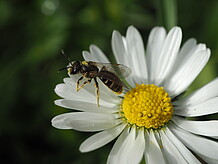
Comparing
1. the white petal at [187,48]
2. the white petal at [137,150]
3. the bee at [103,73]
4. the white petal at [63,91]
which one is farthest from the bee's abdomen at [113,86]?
the white petal at [187,48]

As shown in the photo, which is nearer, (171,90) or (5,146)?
(171,90)

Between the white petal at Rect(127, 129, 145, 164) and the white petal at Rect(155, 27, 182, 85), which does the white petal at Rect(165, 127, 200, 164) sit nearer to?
the white petal at Rect(127, 129, 145, 164)

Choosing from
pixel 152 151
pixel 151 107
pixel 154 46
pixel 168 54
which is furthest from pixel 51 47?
pixel 152 151

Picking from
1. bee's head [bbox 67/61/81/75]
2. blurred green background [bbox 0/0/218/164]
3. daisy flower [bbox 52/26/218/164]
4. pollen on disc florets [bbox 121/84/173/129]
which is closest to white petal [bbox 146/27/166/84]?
daisy flower [bbox 52/26/218/164]

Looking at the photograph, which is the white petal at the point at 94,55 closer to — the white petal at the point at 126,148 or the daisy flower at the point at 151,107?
the daisy flower at the point at 151,107

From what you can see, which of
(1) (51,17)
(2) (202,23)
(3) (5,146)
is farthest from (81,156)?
(2) (202,23)

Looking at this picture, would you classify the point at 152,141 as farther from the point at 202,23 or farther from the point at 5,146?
the point at 202,23

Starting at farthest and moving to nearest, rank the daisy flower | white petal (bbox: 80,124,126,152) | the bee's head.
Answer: the bee's head < the daisy flower < white petal (bbox: 80,124,126,152)
